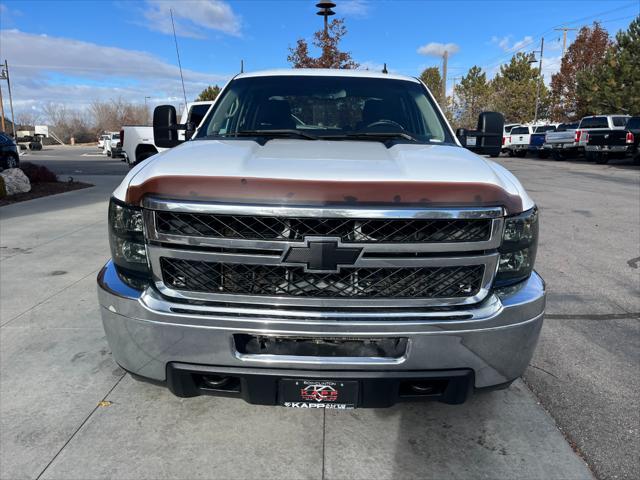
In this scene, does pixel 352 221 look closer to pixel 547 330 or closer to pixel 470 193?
pixel 470 193

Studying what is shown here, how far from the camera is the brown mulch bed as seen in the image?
10.4 meters

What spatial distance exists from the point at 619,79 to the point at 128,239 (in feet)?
114

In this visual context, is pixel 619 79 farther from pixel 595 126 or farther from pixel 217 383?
pixel 217 383

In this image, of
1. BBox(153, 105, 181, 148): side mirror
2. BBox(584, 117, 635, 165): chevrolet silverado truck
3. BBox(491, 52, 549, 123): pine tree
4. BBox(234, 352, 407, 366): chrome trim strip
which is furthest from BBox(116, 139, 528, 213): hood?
BBox(491, 52, 549, 123): pine tree

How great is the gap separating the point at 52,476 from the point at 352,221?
1814mm

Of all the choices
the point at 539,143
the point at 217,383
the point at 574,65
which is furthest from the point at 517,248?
the point at 574,65

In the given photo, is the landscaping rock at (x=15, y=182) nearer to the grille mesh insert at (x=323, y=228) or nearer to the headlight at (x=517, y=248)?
the grille mesh insert at (x=323, y=228)

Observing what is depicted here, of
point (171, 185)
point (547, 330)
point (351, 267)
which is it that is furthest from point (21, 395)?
point (547, 330)

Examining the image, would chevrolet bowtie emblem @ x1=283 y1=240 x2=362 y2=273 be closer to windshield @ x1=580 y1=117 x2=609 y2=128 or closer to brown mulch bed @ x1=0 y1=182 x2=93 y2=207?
brown mulch bed @ x1=0 y1=182 x2=93 y2=207

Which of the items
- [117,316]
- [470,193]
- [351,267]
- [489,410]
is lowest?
[489,410]

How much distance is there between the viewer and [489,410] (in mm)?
2785

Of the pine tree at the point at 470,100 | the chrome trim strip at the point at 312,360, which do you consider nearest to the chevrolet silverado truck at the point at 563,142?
the pine tree at the point at 470,100

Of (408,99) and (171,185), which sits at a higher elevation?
(408,99)

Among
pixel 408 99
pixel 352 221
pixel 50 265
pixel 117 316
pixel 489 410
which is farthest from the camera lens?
pixel 50 265
